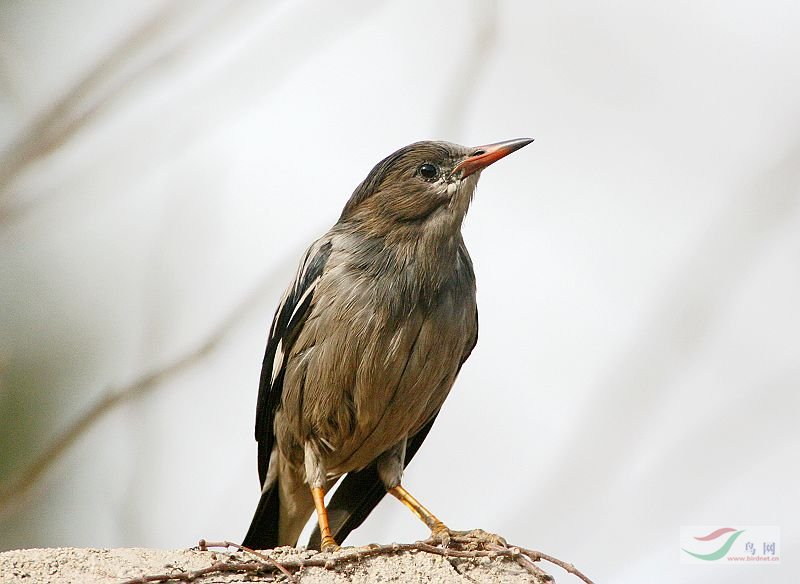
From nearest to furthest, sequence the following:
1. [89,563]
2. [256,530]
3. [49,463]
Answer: [89,563]
[49,463]
[256,530]

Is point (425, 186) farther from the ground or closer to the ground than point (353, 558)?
farther from the ground

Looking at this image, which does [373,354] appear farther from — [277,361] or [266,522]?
[266,522]

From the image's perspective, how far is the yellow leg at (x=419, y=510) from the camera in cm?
416

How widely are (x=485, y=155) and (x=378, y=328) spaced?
33.1 inches

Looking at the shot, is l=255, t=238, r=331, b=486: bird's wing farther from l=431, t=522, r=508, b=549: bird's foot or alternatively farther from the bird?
l=431, t=522, r=508, b=549: bird's foot

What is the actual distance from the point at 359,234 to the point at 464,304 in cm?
52

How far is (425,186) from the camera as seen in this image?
4453mm

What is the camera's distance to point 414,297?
4211 mm

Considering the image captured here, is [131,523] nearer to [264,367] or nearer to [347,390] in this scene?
[264,367]

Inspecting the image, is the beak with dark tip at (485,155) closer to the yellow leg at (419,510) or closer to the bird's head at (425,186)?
the bird's head at (425,186)

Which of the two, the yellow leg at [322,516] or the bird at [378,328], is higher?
the bird at [378,328]

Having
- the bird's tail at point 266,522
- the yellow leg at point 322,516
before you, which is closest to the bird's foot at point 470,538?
the yellow leg at point 322,516

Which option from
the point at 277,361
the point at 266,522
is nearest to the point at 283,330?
the point at 277,361

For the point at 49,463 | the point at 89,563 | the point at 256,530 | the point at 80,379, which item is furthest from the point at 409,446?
the point at 80,379
